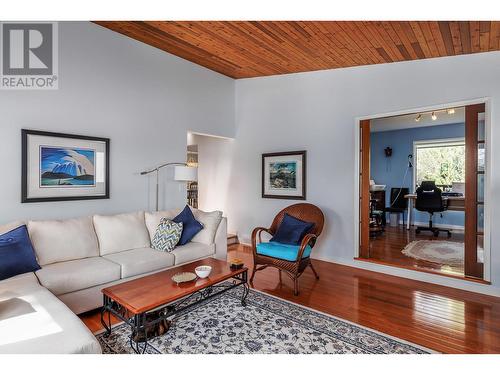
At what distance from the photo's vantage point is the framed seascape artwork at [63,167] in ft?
9.67

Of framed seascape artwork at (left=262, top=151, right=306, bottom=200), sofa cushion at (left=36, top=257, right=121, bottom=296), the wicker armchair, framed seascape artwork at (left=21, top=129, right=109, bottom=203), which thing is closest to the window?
framed seascape artwork at (left=262, top=151, right=306, bottom=200)

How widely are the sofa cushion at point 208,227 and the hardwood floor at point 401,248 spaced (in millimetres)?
2383

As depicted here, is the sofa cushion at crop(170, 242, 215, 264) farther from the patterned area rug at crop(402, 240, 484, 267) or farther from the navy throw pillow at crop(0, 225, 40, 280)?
the patterned area rug at crop(402, 240, 484, 267)

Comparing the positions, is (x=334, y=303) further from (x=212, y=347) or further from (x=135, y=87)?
(x=135, y=87)

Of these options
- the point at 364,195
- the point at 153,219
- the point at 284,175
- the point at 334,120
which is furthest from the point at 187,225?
the point at 334,120

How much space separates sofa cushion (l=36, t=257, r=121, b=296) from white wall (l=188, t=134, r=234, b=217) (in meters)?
3.06

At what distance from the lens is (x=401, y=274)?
3.65 m

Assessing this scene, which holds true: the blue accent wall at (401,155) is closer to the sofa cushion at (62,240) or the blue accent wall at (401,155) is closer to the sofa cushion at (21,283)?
the sofa cushion at (62,240)

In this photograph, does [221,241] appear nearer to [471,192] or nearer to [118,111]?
[118,111]

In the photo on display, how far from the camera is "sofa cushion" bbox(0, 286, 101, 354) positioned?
1.37m

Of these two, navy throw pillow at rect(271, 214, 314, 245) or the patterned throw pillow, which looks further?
navy throw pillow at rect(271, 214, 314, 245)

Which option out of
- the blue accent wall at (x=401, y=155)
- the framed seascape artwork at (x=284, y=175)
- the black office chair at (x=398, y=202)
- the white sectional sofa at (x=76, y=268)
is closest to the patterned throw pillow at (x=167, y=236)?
the white sectional sofa at (x=76, y=268)
